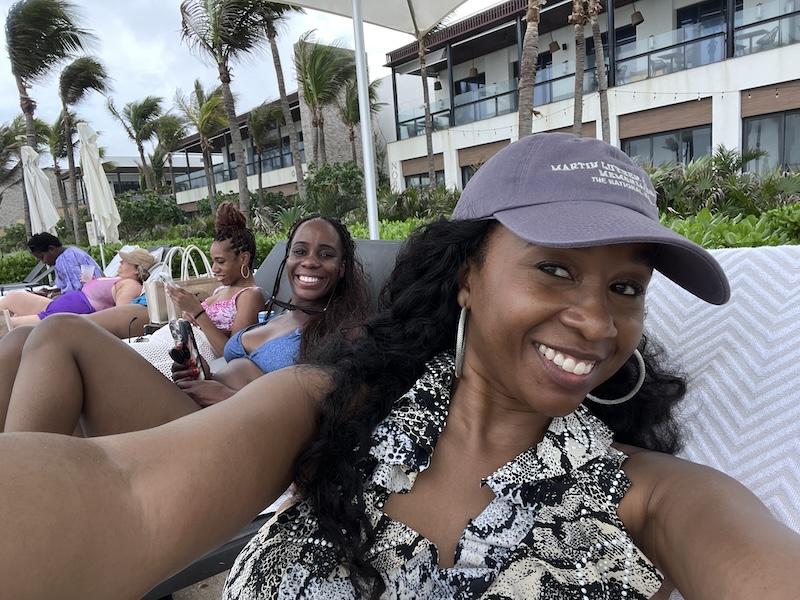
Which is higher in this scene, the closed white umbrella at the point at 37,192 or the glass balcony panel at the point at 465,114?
the glass balcony panel at the point at 465,114

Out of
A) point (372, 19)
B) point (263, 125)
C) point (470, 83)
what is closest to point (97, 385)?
point (372, 19)

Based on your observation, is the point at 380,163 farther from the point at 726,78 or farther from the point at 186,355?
the point at 186,355

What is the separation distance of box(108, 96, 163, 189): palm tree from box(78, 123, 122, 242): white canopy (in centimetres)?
2664

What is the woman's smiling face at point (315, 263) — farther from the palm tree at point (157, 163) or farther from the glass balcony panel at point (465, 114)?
the palm tree at point (157, 163)

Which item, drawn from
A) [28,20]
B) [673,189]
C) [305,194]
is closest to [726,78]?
[673,189]

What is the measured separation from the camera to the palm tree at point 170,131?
33188mm

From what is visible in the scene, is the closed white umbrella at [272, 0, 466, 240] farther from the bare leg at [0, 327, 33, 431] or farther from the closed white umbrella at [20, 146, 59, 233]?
the closed white umbrella at [20, 146, 59, 233]

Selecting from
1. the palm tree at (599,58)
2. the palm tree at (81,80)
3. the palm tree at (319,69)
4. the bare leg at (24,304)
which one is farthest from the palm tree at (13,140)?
the palm tree at (599,58)

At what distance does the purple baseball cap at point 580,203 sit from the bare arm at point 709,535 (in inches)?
16.0

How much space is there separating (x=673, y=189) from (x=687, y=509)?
10690mm

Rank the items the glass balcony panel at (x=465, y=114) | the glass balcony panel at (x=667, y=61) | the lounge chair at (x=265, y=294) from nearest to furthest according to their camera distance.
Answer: the lounge chair at (x=265, y=294) → the glass balcony panel at (x=667, y=61) → the glass balcony panel at (x=465, y=114)

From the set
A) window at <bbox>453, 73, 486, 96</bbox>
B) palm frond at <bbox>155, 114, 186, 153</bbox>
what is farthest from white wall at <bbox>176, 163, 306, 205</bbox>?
window at <bbox>453, 73, 486, 96</bbox>

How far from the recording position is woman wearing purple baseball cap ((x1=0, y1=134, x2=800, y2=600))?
3.17 feet

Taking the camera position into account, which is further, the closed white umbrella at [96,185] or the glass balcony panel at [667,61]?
the glass balcony panel at [667,61]
